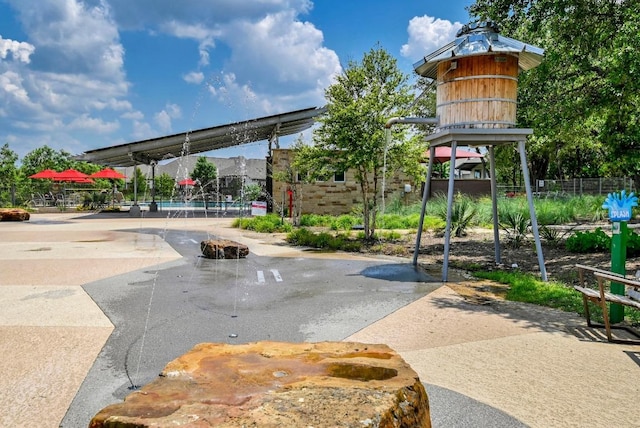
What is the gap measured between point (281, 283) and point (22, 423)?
17.6ft

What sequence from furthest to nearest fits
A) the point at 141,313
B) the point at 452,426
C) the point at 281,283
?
1. the point at 281,283
2. the point at 141,313
3. the point at 452,426

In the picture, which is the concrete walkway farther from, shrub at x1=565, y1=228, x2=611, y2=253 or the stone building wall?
the stone building wall

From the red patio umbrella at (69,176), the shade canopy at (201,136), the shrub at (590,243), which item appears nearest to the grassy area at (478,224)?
the shrub at (590,243)

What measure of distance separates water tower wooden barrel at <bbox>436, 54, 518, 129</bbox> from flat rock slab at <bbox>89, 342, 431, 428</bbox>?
669 centimetres

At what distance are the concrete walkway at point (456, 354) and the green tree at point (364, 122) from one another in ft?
19.4

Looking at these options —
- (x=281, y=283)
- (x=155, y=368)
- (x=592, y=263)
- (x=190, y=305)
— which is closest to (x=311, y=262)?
(x=281, y=283)

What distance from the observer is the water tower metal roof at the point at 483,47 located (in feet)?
28.9

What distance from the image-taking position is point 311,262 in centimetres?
1105

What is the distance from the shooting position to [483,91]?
9.04 metres

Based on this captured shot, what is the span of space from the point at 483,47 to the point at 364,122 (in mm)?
4821

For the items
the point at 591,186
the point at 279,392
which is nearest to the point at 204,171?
the point at 591,186

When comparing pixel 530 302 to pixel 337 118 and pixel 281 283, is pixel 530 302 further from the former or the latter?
pixel 337 118

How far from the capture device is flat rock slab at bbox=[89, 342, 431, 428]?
223 centimetres

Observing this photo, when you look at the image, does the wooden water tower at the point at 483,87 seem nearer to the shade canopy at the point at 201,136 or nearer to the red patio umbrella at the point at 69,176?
the shade canopy at the point at 201,136
